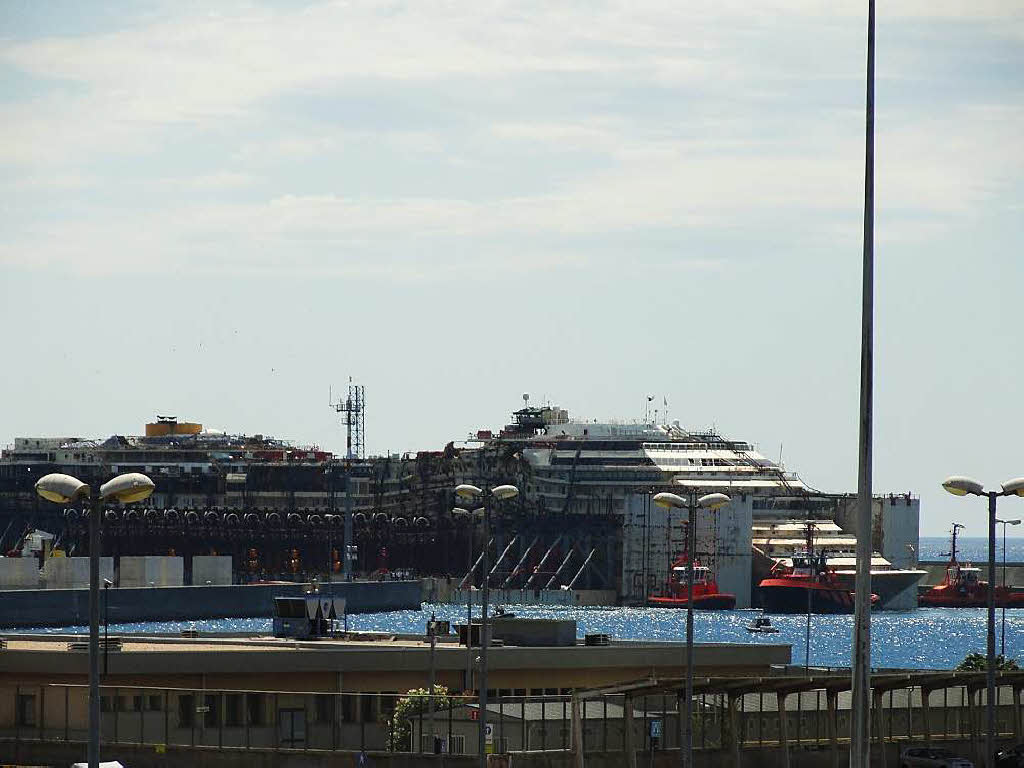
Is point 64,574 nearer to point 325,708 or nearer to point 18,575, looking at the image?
point 18,575

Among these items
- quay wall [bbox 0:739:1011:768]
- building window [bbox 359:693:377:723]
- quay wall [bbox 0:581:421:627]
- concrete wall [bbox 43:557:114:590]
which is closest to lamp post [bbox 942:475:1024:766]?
quay wall [bbox 0:739:1011:768]

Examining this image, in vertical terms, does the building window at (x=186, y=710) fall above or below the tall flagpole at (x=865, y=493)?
below

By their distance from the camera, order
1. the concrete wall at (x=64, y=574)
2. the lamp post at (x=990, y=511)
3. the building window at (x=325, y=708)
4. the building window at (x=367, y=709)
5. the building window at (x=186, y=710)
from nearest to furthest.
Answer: the lamp post at (x=990, y=511) < the building window at (x=186, y=710) < the building window at (x=367, y=709) < the building window at (x=325, y=708) < the concrete wall at (x=64, y=574)

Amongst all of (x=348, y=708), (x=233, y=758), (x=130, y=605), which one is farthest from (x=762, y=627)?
(x=233, y=758)

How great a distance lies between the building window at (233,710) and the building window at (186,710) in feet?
2.79

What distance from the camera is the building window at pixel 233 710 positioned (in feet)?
176

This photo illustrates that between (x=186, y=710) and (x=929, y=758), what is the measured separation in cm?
1890

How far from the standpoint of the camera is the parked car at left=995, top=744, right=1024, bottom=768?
171 ft

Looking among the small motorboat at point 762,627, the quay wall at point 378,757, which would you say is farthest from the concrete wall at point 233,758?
the small motorboat at point 762,627

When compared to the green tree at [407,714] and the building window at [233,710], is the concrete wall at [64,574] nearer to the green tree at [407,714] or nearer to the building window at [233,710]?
the building window at [233,710]

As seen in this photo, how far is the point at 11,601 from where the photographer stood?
7028 inches

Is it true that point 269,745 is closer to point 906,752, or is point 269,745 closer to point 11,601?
point 906,752

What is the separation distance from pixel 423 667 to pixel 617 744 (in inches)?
490

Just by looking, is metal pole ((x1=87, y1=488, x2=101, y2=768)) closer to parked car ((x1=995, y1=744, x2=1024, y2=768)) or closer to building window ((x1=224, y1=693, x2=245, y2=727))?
building window ((x1=224, y1=693, x2=245, y2=727))
